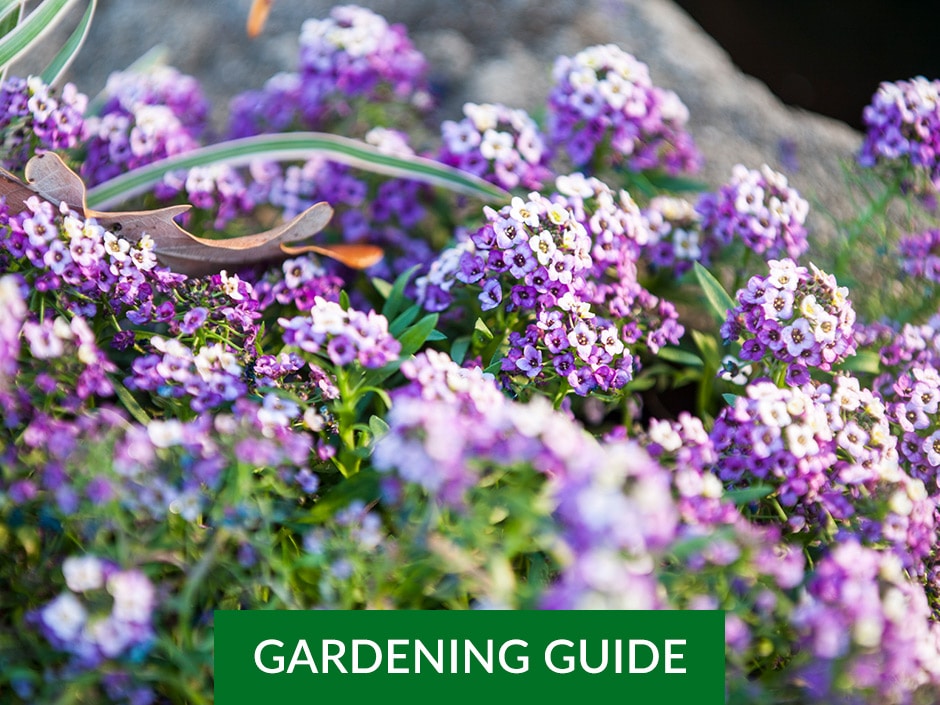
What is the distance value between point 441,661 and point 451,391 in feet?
1.45

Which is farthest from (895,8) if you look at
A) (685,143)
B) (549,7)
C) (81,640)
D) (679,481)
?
(81,640)

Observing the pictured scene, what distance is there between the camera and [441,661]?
142 centimetres


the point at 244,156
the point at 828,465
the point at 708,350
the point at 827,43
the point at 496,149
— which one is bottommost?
the point at 708,350

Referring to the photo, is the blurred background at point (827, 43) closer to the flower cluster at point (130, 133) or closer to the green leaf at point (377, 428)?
the flower cluster at point (130, 133)

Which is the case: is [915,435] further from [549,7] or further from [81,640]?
[549,7]

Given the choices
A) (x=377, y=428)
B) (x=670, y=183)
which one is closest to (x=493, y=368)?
(x=377, y=428)

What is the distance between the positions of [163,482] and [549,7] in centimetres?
272

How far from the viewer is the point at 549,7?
349 centimetres

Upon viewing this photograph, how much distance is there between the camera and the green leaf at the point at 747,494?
5.40 feet

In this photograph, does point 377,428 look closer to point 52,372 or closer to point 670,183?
point 52,372

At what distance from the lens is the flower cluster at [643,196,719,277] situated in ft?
7.66

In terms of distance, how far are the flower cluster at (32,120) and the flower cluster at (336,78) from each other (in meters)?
0.66

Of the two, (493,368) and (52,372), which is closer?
(52,372)

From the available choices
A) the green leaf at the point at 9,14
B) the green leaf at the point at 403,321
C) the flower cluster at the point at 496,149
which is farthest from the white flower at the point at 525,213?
the green leaf at the point at 9,14
